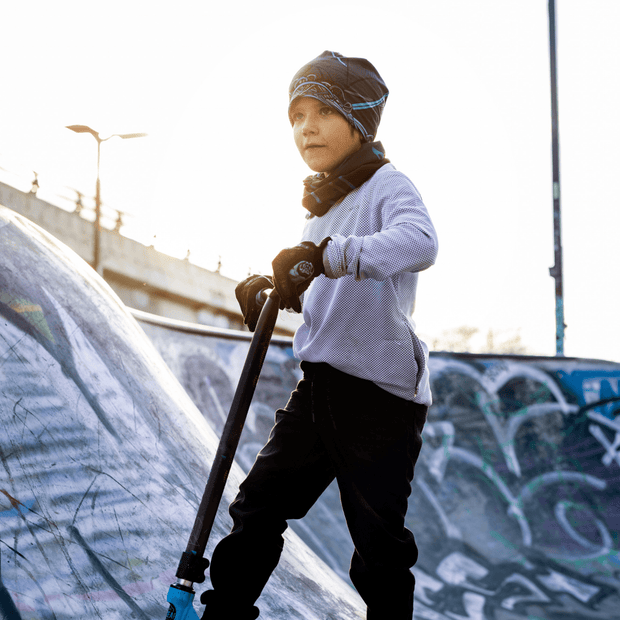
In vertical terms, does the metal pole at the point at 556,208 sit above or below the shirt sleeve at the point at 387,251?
above

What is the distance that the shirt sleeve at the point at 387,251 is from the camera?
1.65 metres

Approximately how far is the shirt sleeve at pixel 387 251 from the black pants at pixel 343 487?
0.37 metres

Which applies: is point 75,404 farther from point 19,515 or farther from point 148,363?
point 148,363

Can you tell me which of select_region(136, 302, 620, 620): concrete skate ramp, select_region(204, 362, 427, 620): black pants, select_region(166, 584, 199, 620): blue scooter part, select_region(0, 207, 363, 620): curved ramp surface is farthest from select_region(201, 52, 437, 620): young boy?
select_region(136, 302, 620, 620): concrete skate ramp

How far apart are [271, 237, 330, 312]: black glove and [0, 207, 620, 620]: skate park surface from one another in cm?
114

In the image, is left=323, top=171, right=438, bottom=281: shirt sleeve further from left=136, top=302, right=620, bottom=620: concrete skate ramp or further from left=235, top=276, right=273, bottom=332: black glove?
left=136, top=302, right=620, bottom=620: concrete skate ramp

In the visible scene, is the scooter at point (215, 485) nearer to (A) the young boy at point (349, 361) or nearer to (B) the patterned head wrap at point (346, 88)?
(A) the young boy at point (349, 361)

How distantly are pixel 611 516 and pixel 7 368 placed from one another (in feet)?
17.8

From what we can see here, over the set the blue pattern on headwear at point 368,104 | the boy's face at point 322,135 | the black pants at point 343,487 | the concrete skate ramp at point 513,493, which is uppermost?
the blue pattern on headwear at point 368,104

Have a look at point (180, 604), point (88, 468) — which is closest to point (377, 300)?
point (180, 604)

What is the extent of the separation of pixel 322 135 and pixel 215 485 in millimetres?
1156

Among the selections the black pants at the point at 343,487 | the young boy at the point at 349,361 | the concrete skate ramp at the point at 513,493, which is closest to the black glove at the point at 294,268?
the young boy at the point at 349,361

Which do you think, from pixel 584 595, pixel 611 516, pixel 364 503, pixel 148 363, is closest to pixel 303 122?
pixel 364 503

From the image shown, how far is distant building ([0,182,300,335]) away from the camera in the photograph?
20.7 m
